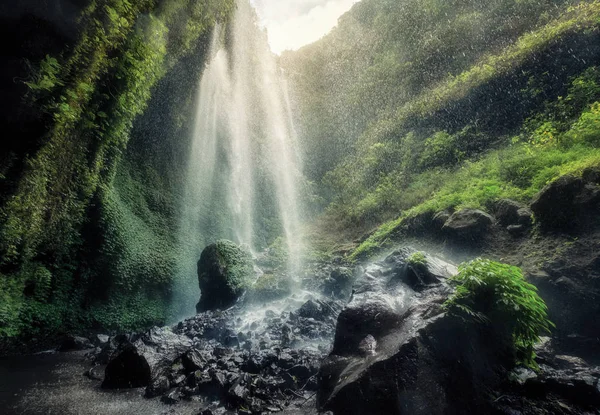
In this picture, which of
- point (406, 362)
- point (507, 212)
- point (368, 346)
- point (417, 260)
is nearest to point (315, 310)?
point (417, 260)

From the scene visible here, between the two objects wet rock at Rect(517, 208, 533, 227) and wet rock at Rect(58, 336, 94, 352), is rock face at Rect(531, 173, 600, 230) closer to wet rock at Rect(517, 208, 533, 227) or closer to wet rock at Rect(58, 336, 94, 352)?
wet rock at Rect(517, 208, 533, 227)

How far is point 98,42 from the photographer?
301 inches

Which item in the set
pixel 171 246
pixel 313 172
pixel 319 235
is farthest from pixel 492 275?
pixel 313 172

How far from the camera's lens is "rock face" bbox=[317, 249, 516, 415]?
4.55m

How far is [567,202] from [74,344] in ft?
49.3

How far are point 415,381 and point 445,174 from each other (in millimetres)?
15424

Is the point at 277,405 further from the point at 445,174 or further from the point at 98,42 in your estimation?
the point at 445,174

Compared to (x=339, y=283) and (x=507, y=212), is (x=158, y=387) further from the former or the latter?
(x=507, y=212)

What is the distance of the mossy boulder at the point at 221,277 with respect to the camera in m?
14.3

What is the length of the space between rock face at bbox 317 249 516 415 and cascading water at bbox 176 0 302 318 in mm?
10820

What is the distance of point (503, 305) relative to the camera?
465 cm

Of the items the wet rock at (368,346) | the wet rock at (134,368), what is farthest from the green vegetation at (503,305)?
the wet rock at (134,368)

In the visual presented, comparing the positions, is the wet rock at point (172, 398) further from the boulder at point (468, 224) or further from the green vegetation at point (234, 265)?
the boulder at point (468, 224)

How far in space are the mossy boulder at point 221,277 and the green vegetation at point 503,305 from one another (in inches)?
447
